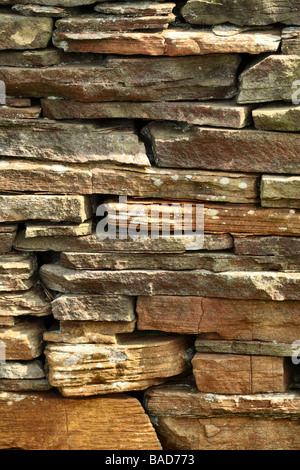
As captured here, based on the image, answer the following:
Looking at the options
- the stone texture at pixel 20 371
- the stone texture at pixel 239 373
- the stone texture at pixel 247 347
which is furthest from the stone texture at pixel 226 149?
the stone texture at pixel 20 371

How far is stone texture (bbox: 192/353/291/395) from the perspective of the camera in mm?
4508

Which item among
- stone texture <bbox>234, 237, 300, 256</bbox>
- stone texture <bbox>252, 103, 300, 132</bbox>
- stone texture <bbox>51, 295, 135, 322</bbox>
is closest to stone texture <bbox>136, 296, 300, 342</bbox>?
stone texture <bbox>51, 295, 135, 322</bbox>

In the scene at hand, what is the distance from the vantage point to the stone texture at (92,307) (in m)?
4.45

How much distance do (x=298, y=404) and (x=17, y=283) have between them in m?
2.09

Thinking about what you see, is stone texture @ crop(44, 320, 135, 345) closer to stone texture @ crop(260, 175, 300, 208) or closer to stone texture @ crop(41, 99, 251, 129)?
stone texture @ crop(260, 175, 300, 208)

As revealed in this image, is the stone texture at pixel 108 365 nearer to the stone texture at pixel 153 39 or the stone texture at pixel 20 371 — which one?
the stone texture at pixel 20 371

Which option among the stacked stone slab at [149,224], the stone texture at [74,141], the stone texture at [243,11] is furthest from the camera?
the stone texture at [74,141]

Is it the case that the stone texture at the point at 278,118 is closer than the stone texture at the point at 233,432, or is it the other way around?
the stone texture at the point at 278,118

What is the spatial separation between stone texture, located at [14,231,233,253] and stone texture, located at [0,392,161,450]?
1.08m

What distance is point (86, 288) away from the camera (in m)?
4.45

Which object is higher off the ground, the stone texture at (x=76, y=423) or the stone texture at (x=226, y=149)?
the stone texture at (x=226, y=149)

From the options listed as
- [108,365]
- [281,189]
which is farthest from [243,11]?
[108,365]

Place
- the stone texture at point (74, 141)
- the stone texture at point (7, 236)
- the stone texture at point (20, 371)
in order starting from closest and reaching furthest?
the stone texture at point (74, 141) < the stone texture at point (7, 236) < the stone texture at point (20, 371)

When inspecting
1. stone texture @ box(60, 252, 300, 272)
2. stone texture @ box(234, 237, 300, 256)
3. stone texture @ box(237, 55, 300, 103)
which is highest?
stone texture @ box(237, 55, 300, 103)
